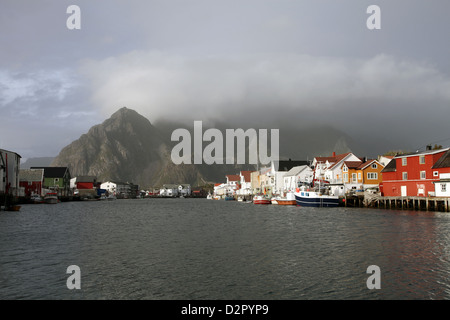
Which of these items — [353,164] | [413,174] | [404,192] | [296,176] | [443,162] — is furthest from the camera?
[296,176]

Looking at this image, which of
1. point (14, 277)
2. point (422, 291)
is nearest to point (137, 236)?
point (14, 277)

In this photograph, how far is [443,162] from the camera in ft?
203

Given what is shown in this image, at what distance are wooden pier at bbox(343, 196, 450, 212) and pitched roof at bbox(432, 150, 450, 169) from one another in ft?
19.2

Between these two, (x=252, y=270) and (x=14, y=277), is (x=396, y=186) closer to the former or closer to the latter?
(x=252, y=270)

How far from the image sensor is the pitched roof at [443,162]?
6103 cm

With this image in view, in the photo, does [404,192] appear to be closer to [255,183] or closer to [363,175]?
[363,175]

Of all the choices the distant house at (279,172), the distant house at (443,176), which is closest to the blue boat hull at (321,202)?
the distant house at (443,176)

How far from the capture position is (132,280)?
1769 centimetres

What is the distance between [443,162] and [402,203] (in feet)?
34.4

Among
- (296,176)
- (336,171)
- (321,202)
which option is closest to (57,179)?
(296,176)

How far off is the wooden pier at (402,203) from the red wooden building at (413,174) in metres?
2.37

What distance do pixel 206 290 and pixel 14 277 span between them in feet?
32.6

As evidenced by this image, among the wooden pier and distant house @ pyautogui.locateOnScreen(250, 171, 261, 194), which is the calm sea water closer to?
the wooden pier

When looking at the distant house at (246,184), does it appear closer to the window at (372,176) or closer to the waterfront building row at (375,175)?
the waterfront building row at (375,175)
